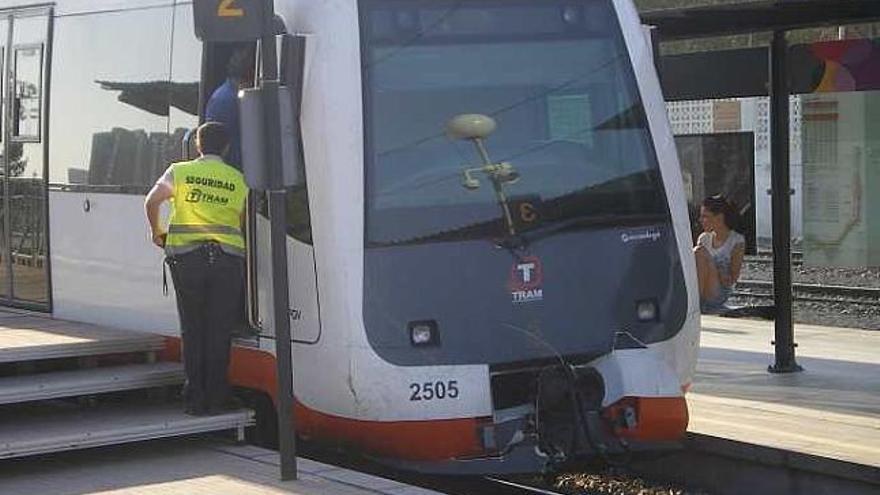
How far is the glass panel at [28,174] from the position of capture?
10.3m

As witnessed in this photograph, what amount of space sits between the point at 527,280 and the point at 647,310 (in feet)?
2.43

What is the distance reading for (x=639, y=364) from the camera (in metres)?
8.27

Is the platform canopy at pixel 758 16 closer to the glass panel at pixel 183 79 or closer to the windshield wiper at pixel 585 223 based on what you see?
the windshield wiper at pixel 585 223

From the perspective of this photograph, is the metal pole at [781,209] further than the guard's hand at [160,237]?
Yes

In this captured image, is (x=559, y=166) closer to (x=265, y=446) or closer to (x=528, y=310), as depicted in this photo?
(x=528, y=310)

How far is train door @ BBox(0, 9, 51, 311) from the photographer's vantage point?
33.8 ft

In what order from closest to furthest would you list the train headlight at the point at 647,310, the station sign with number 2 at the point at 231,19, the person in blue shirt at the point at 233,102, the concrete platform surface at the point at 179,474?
the station sign with number 2 at the point at 231,19
the concrete platform surface at the point at 179,474
the train headlight at the point at 647,310
the person in blue shirt at the point at 233,102

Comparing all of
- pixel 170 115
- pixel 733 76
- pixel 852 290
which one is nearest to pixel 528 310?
pixel 170 115

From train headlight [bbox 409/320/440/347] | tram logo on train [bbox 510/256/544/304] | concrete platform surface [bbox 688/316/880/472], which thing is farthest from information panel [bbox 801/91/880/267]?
train headlight [bbox 409/320/440/347]

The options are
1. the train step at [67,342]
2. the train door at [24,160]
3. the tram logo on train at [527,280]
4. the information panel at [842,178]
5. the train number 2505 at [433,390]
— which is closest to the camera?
the train number 2505 at [433,390]

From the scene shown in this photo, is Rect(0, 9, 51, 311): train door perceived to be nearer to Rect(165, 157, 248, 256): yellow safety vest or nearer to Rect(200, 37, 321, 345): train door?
Rect(200, 37, 321, 345): train door

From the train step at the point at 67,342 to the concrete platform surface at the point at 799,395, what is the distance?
3.29 metres

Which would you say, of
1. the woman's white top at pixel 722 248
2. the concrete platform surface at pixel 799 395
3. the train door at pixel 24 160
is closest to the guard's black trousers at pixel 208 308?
the train door at pixel 24 160

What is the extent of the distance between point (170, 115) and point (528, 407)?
281cm
